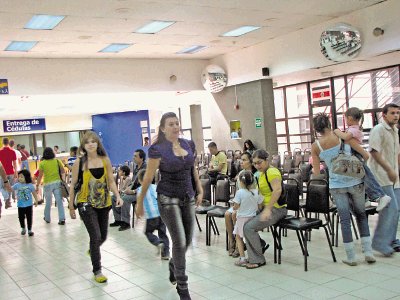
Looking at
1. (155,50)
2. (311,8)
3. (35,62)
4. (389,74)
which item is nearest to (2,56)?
(35,62)

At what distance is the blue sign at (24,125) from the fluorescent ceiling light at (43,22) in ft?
43.0

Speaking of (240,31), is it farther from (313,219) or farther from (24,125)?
(24,125)

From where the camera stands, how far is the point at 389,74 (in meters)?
12.4

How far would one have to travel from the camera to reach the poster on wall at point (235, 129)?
1366cm

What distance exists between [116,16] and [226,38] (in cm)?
357

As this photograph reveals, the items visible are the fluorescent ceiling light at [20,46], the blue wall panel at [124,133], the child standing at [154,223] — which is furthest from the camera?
the blue wall panel at [124,133]

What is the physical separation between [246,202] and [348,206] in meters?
1.02

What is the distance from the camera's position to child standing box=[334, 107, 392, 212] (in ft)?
15.5

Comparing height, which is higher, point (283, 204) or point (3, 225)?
point (283, 204)

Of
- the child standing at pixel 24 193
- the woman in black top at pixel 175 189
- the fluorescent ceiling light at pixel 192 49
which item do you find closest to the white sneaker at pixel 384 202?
the woman in black top at pixel 175 189

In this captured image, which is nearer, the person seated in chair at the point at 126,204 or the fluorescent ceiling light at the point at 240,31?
the person seated in chair at the point at 126,204

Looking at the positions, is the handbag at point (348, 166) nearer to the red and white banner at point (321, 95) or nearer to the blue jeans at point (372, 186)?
the blue jeans at point (372, 186)

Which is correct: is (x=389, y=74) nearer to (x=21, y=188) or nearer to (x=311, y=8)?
(x=311, y=8)

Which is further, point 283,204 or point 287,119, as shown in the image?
point 287,119
